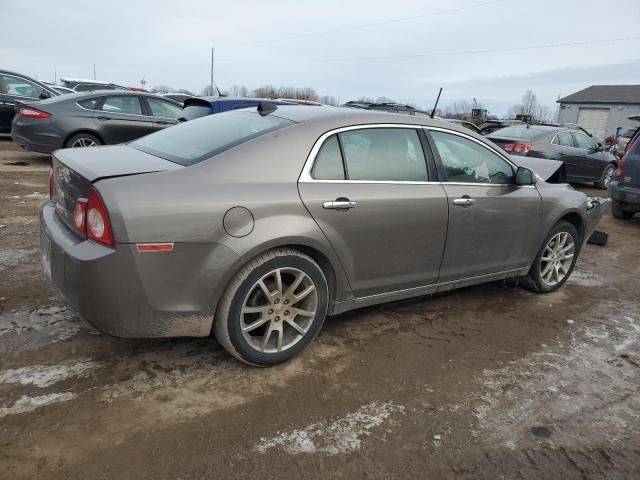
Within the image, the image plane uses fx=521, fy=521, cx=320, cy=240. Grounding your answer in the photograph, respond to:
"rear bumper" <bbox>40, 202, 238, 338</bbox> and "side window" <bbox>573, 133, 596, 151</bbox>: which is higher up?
"side window" <bbox>573, 133, 596, 151</bbox>

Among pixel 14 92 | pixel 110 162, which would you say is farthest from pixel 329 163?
pixel 14 92

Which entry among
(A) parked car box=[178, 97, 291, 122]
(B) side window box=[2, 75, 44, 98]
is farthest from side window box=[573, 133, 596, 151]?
(B) side window box=[2, 75, 44, 98]

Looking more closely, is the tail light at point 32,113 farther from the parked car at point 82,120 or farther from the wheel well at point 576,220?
the wheel well at point 576,220

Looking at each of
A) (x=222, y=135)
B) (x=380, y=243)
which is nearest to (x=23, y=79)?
(x=222, y=135)

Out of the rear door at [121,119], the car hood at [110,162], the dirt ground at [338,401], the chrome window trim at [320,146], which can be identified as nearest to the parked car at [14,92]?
the rear door at [121,119]

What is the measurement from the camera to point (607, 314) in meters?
4.56

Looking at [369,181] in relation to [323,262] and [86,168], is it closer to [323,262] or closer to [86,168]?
[323,262]

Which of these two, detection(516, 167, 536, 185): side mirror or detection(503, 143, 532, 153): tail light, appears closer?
detection(516, 167, 536, 185): side mirror

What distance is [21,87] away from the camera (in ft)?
38.2

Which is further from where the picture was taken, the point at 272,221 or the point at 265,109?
the point at 265,109

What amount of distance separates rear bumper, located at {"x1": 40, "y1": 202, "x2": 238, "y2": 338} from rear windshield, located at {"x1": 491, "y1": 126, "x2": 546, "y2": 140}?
31.8 ft

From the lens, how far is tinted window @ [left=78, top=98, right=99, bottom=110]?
9211 mm

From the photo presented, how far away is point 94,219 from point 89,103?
25.0ft

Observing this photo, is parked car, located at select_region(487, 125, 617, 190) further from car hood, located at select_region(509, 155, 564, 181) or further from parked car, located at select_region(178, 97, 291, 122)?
parked car, located at select_region(178, 97, 291, 122)
